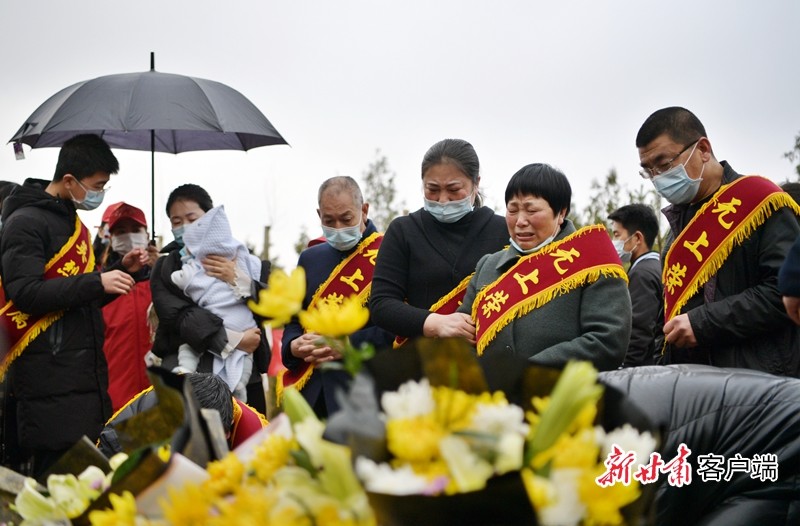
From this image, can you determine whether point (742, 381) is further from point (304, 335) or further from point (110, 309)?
point (110, 309)

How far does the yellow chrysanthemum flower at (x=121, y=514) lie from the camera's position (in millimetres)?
984

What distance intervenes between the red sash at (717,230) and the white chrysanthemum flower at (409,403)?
9.69ft

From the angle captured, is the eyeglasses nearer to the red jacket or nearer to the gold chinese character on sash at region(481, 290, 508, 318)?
the gold chinese character on sash at region(481, 290, 508, 318)

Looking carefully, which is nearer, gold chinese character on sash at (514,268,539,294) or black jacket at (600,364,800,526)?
black jacket at (600,364,800,526)

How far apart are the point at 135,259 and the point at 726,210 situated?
10.1 ft

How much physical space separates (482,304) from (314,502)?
8.23 ft

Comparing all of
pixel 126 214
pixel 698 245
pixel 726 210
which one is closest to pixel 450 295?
pixel 698 245

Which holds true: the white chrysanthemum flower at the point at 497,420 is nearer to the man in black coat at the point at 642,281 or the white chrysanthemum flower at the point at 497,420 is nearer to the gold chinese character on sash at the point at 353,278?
the gold chinese character on sash at the point at 353,278

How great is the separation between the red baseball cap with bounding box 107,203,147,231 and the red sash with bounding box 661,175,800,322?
10.00 ft

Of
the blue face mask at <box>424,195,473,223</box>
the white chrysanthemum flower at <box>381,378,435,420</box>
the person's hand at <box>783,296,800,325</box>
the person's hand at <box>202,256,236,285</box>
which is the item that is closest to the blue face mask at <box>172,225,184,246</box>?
the person's hand at <box>202,256,236,285</box>

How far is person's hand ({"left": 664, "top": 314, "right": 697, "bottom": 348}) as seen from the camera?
11.6 feet

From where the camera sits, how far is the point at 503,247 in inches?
153

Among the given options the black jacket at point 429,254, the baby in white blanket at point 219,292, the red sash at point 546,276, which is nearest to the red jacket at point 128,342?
the baby in white blanket at point 219,292

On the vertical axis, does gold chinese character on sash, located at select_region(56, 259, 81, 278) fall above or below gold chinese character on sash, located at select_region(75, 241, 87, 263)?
below
